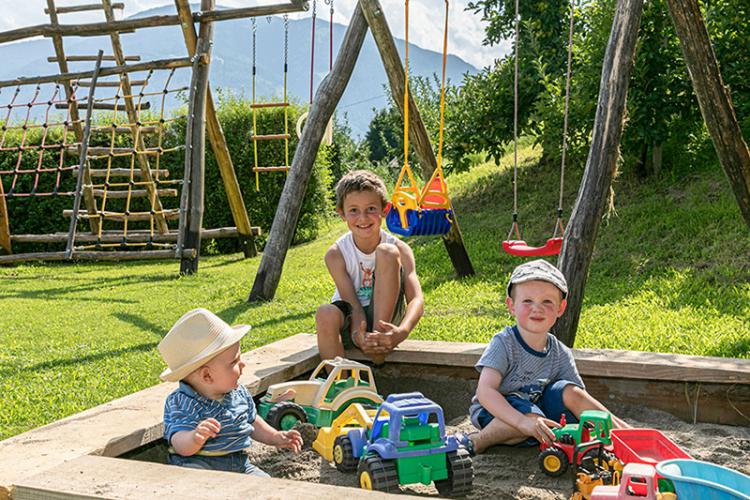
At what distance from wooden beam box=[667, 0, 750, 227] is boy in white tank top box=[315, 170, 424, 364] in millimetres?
1915

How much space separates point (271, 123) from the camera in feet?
41.8

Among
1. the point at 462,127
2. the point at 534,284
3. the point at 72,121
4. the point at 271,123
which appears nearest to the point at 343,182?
the point at 534,284

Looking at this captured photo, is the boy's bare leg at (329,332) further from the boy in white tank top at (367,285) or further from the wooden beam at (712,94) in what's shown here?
the wooden beam at (712,94)

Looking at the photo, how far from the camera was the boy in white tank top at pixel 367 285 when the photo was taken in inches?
145

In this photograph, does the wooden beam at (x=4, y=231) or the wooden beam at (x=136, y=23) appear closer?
the wooden beam at (x=136, y=23)

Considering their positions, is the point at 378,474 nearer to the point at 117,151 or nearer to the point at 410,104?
the point at 410,104

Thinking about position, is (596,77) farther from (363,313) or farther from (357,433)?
(357,433)

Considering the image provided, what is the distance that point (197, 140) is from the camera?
30.1 feet

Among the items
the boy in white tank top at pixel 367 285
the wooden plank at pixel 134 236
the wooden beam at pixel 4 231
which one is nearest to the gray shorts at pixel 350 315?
the boy in white tank top at pixel 367 285

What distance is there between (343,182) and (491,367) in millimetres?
1262

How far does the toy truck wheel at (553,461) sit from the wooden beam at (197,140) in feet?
22.6

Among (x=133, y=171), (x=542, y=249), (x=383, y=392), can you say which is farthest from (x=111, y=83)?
(x=383, y=392)

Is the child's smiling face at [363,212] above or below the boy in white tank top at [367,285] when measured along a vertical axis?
above

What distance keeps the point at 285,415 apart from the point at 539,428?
0.95 m
